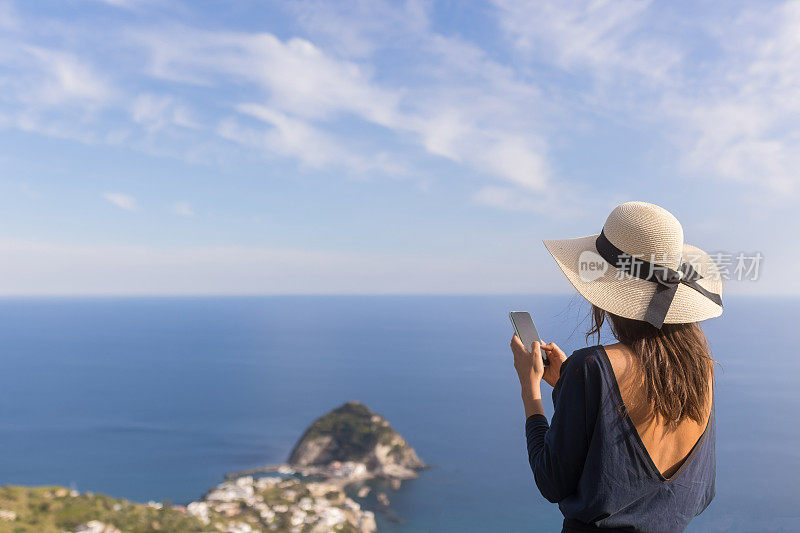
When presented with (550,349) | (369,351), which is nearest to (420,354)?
(369,351)

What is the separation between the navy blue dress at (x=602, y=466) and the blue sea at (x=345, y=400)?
0.37 metres

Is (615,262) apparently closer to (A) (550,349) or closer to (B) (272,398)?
(A) (550,349)

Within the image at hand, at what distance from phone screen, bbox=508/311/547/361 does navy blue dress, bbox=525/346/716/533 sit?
10.0 inches

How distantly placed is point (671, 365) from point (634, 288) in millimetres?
188

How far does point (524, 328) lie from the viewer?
1392 mm

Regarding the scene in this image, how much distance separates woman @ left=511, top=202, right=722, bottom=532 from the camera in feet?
3.44

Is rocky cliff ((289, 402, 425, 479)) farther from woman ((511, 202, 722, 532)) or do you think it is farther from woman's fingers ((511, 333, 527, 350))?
woman ((511, 202, 722, 532))

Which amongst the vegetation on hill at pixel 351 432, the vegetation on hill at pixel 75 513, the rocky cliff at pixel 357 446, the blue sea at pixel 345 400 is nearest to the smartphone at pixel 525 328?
the blue sea at pixel 345 400

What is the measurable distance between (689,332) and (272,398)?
67202mm

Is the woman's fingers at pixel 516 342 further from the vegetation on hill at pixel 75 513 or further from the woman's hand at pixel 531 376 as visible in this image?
the vegetation on hill at pixel 75 513

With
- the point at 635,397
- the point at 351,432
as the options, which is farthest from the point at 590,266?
the point at 351,432

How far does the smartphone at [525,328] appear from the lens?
1351mm

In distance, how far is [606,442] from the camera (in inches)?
41.0

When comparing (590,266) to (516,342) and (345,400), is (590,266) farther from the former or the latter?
(345,400)
